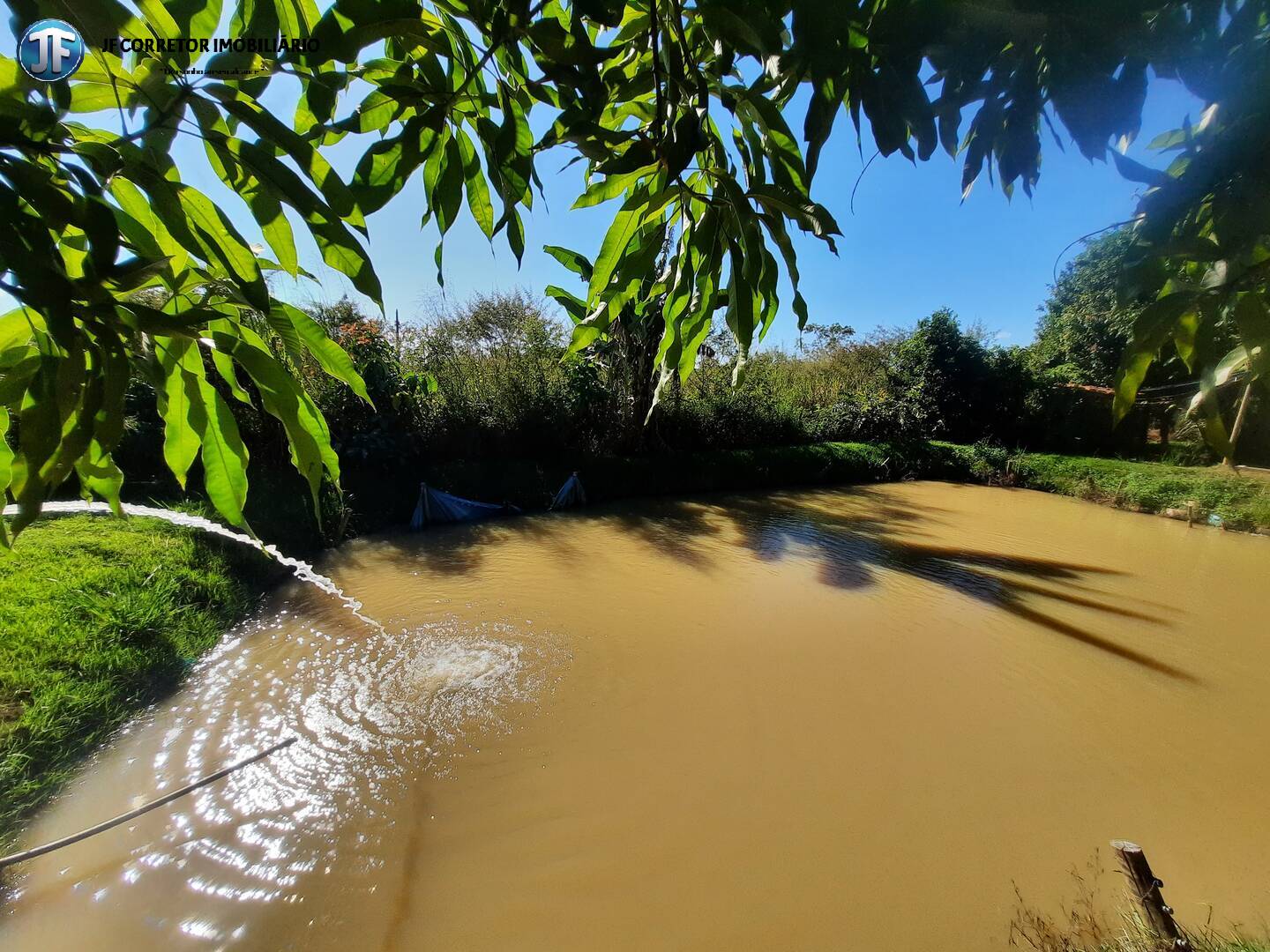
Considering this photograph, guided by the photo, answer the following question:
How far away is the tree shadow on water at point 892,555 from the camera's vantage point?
522 centimetres

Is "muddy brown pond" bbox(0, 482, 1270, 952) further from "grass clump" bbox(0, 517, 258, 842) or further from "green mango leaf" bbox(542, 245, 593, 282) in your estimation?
"green mango leaf" bbox(542, 245, 593, 282)

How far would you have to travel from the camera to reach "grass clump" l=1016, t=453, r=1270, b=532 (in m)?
8.27

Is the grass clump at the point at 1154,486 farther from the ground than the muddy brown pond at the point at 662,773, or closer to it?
farther from the ground

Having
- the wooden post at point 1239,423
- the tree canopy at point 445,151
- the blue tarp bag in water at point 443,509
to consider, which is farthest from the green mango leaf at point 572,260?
the blue tarp bag in water at point 443,509

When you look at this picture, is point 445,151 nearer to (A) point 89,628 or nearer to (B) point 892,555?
(A) point 89,628

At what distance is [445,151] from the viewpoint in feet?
2.66

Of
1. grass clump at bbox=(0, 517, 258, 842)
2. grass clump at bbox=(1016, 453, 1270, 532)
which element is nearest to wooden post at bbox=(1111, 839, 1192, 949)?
grass clump at bbox=(0, 517, 258, 842)

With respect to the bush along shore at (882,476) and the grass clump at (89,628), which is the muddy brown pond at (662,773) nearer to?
the grass clump at (89,628)

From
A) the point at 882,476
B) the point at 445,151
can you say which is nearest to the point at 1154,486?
the point at 882,476

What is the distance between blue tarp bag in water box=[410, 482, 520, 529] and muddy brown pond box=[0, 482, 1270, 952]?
62.3 inches

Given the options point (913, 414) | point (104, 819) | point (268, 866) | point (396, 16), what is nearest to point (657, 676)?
point (268, 866)

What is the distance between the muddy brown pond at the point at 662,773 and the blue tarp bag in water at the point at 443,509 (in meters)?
1.58

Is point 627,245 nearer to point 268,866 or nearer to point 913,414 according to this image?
point 268,866

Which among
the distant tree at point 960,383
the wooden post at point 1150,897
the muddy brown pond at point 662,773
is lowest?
the muddy brown pond at point 662,773
